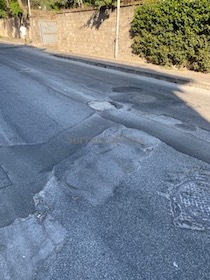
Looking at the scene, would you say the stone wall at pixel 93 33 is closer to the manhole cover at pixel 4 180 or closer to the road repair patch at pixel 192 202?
the road repair patch at pixel 192 202

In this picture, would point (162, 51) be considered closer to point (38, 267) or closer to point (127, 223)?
point (127, 223)

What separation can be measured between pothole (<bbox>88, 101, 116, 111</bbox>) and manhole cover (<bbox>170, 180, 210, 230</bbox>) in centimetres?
341

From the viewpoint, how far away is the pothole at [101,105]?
6.21 m

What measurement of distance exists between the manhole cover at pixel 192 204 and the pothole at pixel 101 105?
3.41 m

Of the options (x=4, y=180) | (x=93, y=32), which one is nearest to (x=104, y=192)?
(x=4, y=180)

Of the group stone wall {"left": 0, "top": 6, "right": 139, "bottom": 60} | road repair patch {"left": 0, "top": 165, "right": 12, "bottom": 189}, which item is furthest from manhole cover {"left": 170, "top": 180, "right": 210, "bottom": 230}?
stone wall {"left": 0, "top": 6, "right": 139, "bottom": 60}

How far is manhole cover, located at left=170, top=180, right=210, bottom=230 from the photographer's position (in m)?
2.65

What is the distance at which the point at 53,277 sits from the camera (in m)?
2.08

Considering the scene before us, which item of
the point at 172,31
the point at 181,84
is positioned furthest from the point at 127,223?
the point at 172,31

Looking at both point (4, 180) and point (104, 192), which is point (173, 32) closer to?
point (104, 192)

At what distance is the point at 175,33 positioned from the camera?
36.6 feet

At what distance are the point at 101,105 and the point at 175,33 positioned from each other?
270 inches

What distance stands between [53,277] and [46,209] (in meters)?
0.88

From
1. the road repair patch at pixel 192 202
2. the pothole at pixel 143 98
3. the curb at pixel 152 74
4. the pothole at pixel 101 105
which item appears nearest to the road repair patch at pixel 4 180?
the road repair patch at pixel 192 202
